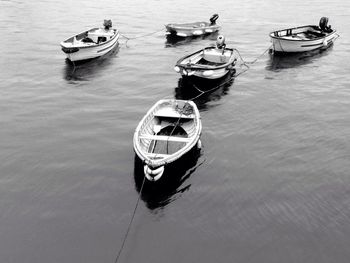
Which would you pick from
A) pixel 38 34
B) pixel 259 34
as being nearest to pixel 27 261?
pixel 38 34

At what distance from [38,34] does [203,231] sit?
4163cm

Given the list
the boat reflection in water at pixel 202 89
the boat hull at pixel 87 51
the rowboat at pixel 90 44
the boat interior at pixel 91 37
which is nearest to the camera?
the boat reflection in water at pixel 202 89

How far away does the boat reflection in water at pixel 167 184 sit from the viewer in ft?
56.4

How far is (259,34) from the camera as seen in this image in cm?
5097

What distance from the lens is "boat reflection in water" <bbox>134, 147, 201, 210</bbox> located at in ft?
56.4

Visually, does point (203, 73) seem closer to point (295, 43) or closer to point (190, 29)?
point (295, 43)

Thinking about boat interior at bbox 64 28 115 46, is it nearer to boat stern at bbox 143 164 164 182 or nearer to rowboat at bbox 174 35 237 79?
rowboat at bbox 174 35 237 79

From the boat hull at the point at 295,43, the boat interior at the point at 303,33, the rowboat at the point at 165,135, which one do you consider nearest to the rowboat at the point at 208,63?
the rowboat at the point at 165,135

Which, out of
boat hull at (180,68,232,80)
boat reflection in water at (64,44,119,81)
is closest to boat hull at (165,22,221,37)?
boat reflection in water at (64,44,119,81)

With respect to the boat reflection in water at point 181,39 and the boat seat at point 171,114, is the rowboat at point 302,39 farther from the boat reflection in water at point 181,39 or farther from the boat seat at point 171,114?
the boat seat at point 171,114

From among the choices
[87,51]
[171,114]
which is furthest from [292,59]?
[171,114]

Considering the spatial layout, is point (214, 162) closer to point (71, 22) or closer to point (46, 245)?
point (46, 245)

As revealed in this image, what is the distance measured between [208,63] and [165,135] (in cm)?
1450

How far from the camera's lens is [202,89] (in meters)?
31.0
